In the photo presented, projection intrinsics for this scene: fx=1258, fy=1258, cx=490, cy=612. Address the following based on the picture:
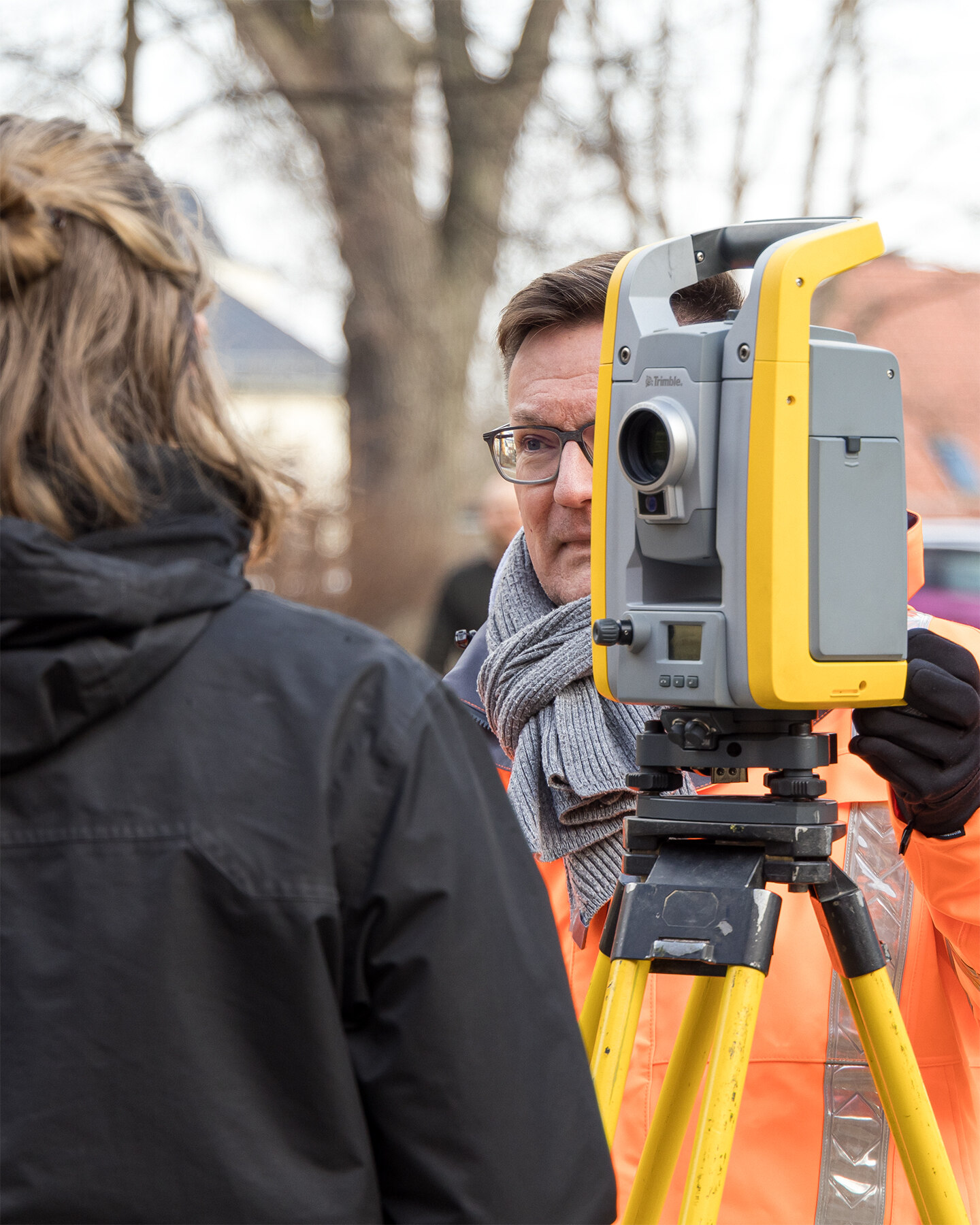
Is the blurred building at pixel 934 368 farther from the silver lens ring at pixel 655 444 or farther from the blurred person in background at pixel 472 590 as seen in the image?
the silver lens ring at pixel 655 444

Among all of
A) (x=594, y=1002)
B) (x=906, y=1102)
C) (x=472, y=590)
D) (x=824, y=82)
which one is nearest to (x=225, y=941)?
(x=594, y=1002)

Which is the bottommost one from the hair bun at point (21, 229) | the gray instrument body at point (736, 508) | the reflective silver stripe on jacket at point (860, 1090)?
the reflective silver stripe on jacket at point (860, 1090)

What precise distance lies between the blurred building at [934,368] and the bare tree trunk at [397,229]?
5.27m

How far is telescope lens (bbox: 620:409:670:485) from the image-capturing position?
125cm

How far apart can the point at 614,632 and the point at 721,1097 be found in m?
0.46

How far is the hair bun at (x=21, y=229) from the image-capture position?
38.5 inches

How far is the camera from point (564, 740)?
65.8 inches

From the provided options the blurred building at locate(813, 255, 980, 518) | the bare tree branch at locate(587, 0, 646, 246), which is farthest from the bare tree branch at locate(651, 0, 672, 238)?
the blurred building at locate(813, 255, 980, 518)

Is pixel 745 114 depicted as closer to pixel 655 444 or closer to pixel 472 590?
pixel 472 590

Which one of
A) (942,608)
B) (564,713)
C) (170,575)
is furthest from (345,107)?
(170,575)

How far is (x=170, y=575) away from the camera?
36.8 inches

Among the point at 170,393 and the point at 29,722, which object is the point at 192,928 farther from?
the point at 170,393

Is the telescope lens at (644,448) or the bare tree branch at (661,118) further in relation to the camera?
the bare tree branch at (661,118)

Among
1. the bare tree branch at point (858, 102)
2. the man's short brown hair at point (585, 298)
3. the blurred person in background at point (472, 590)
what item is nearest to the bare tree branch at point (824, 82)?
the bare tree branch at point (858, 102)
